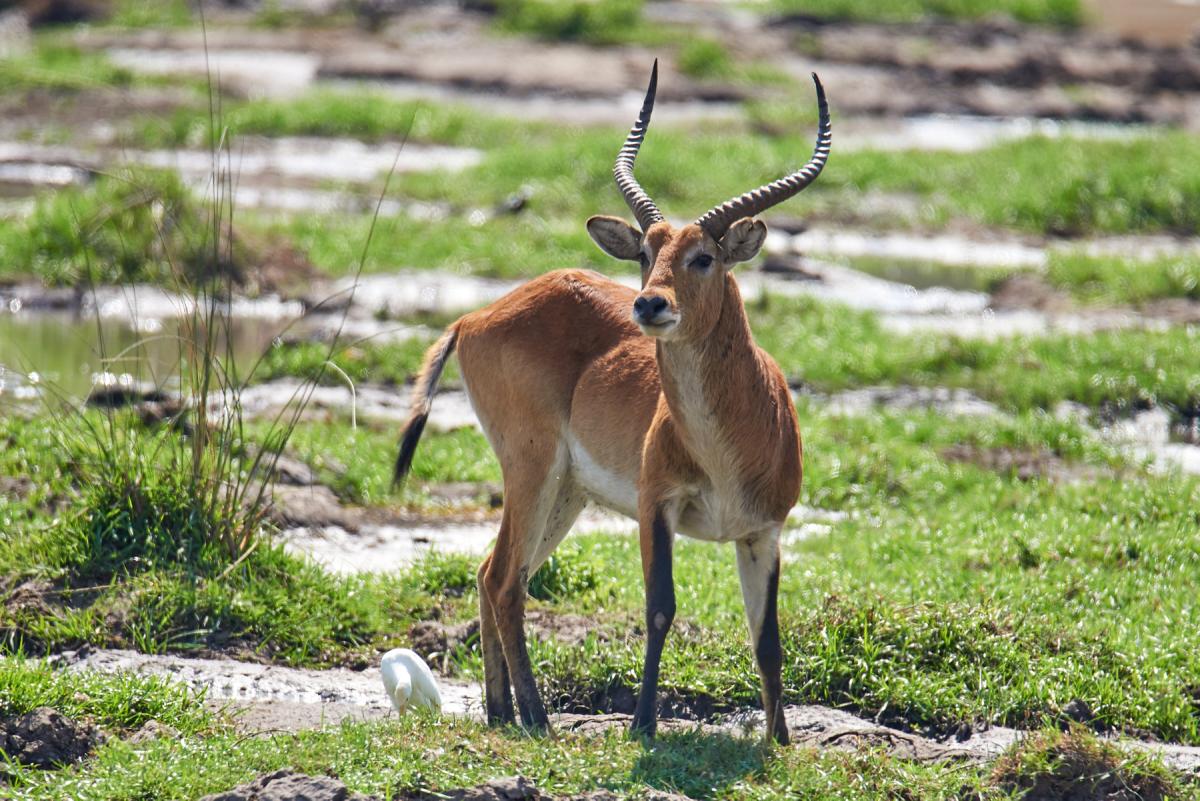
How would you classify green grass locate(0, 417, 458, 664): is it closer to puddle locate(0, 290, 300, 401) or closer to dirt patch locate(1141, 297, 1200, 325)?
puddle locate(0, 290, 300, 401)

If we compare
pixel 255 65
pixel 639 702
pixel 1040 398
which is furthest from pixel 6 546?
pixel 255 65

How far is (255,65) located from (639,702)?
16.4 meters

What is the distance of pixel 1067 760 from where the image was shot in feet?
17.9

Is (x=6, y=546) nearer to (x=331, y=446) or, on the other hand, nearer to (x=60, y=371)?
(x=331, y=446)

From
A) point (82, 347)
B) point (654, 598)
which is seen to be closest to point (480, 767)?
point (654, 598)

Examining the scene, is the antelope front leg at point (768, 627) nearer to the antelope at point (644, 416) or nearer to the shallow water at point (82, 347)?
the antelope at point (644, 416)

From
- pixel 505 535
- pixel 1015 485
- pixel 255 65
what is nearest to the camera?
pixel 505 535

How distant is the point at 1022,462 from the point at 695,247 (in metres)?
4.24

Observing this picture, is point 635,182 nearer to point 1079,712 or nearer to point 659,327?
point 659,327

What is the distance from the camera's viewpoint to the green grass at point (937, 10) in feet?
74.8

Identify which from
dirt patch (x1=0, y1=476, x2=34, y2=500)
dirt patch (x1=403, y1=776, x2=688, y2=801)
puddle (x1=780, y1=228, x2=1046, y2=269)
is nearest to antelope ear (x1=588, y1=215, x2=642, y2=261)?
dirt patch (x1=403, y1=776, x2=688, y2=801)

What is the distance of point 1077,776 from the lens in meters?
5.44

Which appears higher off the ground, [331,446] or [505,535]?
[505,535]

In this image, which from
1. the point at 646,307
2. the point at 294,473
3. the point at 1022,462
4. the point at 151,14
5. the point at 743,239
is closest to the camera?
the point at 646,307
